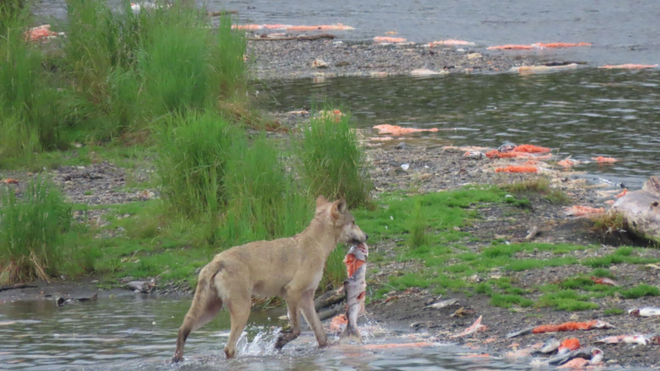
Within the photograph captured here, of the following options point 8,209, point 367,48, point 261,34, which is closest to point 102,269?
point 8,209

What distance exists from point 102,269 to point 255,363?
398 cm

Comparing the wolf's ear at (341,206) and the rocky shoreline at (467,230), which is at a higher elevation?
the wolf's ear at (341,206)

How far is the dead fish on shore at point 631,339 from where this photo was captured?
25.2ft

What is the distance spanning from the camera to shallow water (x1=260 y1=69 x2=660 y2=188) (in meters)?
18.4

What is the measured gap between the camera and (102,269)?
11.4 m

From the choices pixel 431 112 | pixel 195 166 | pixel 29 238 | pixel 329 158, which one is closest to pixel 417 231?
pixel 329 158

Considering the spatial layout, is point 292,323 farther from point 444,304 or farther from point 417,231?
point 417,231

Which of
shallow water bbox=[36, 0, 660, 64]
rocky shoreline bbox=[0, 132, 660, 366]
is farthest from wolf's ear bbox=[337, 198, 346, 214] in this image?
shallow water bbox=[36, 0, 660, 64]

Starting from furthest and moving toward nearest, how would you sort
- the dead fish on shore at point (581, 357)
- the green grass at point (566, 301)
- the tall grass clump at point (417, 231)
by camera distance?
the tall grass clump at point (417, 231)
the green grass at point (566, 301)
the dead fish on shore at point (581, 357)

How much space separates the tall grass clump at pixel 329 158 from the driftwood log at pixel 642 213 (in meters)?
3.46

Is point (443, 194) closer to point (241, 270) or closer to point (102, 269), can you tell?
point (102, 269)

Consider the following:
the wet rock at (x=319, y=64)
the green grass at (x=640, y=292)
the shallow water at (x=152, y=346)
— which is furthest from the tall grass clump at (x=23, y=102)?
the wet rock at (x=319, y=64)

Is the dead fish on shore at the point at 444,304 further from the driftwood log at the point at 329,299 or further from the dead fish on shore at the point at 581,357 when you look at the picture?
the dead fish on shore at the point at 581,357

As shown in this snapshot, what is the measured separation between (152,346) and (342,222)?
2.10 m
